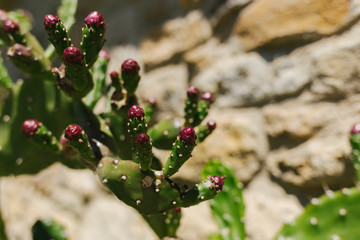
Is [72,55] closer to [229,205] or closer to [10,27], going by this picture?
[10,27]

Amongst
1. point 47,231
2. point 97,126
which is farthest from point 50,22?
point 47,231

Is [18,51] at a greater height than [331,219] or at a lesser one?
greater

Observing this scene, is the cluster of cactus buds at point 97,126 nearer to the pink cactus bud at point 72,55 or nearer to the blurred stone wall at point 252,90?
the pink cactus bud at point 72,55

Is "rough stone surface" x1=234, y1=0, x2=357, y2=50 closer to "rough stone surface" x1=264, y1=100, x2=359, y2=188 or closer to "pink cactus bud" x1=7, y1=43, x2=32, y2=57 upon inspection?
"rough stone surface" x1=264, y1=100, x2=359, y2=188

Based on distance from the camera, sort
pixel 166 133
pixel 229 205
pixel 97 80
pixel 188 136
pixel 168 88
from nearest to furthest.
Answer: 1. pixel 188 136
2. pixel 166 133
3. pixel 97 80
4. pixel 229 205
5. pixel 168 88

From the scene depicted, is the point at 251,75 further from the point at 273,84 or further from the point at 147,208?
the point at 147,208

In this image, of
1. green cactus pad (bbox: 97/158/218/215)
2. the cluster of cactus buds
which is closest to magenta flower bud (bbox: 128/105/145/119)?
the cluster of cactus buds
